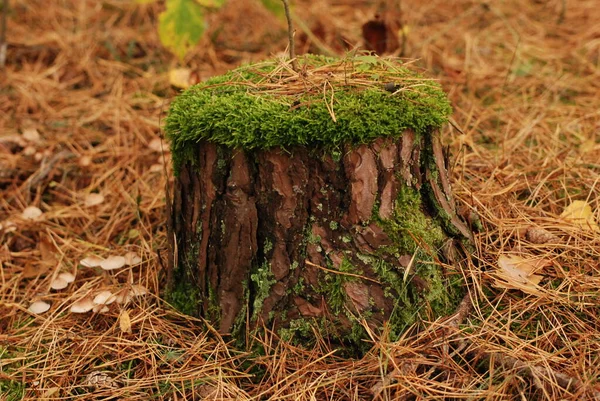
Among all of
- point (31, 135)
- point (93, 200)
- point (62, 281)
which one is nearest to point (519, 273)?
point (62, 281)

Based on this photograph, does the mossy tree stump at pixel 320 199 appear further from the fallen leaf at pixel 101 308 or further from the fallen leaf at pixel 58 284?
the fallen leaf at pixel 58 284

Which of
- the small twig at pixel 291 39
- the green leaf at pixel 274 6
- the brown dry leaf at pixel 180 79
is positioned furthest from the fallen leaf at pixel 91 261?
the green leaf at pixel 274 6

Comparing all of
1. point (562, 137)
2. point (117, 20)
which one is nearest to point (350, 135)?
point (562, 137)

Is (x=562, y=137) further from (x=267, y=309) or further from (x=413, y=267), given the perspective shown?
(x=267, y=309)

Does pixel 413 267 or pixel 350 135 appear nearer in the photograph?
pixel 350 135

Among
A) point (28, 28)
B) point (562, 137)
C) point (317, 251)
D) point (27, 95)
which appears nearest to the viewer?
point (317, 251)

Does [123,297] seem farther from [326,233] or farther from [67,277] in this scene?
[326,233]

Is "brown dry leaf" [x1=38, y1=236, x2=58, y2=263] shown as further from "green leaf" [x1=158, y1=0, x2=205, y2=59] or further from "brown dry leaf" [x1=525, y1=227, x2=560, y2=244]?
"brown dry leaf" [x1=525, y1=227, x2=560, y2=244]

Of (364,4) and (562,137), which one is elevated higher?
(364,4)
